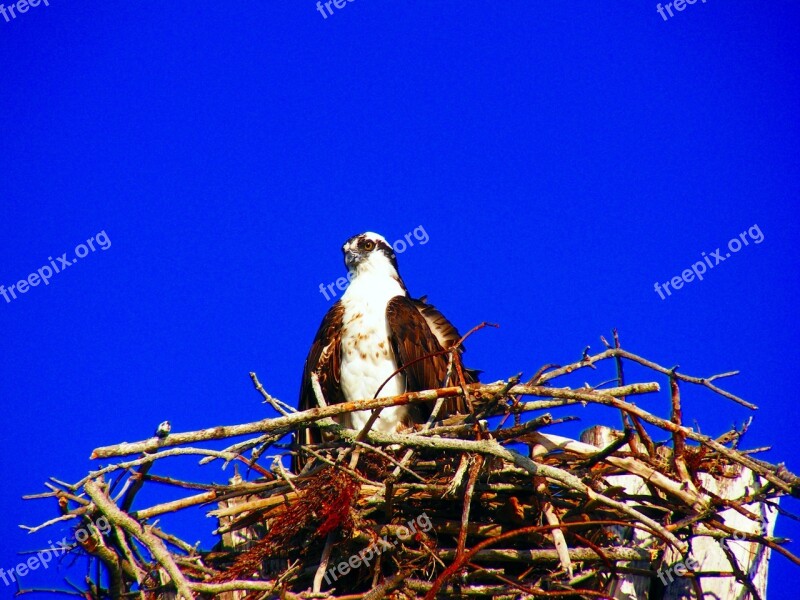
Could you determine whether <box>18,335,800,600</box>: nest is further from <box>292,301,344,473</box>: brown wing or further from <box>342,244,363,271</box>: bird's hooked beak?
<box>342,244,363,271</box>: bird's hooked beak

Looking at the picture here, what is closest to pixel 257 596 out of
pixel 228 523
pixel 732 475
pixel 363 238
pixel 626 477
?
pixel 228 523

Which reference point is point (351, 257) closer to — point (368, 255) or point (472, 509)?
point (368, 255)

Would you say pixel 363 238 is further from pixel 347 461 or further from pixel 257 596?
pixel 257 596

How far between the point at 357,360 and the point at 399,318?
0.39m

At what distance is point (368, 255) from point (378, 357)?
1.19 metres

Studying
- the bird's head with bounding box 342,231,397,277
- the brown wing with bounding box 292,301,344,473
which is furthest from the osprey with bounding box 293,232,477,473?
the bird's head with bounding box 342,231,397,277

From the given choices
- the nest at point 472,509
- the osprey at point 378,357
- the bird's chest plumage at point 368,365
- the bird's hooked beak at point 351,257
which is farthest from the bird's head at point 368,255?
the nest at point 472,509

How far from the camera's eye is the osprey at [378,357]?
6.00 meters

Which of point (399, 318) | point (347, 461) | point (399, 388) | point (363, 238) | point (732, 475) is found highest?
point (363, 238)

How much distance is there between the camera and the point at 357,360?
613 cm

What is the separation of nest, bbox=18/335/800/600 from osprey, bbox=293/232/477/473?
110cm

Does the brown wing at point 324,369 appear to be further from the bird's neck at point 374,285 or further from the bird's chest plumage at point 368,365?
the bird's neck at point 374,285

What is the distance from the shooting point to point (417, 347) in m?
5.98

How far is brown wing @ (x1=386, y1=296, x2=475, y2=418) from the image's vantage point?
19.5ft
